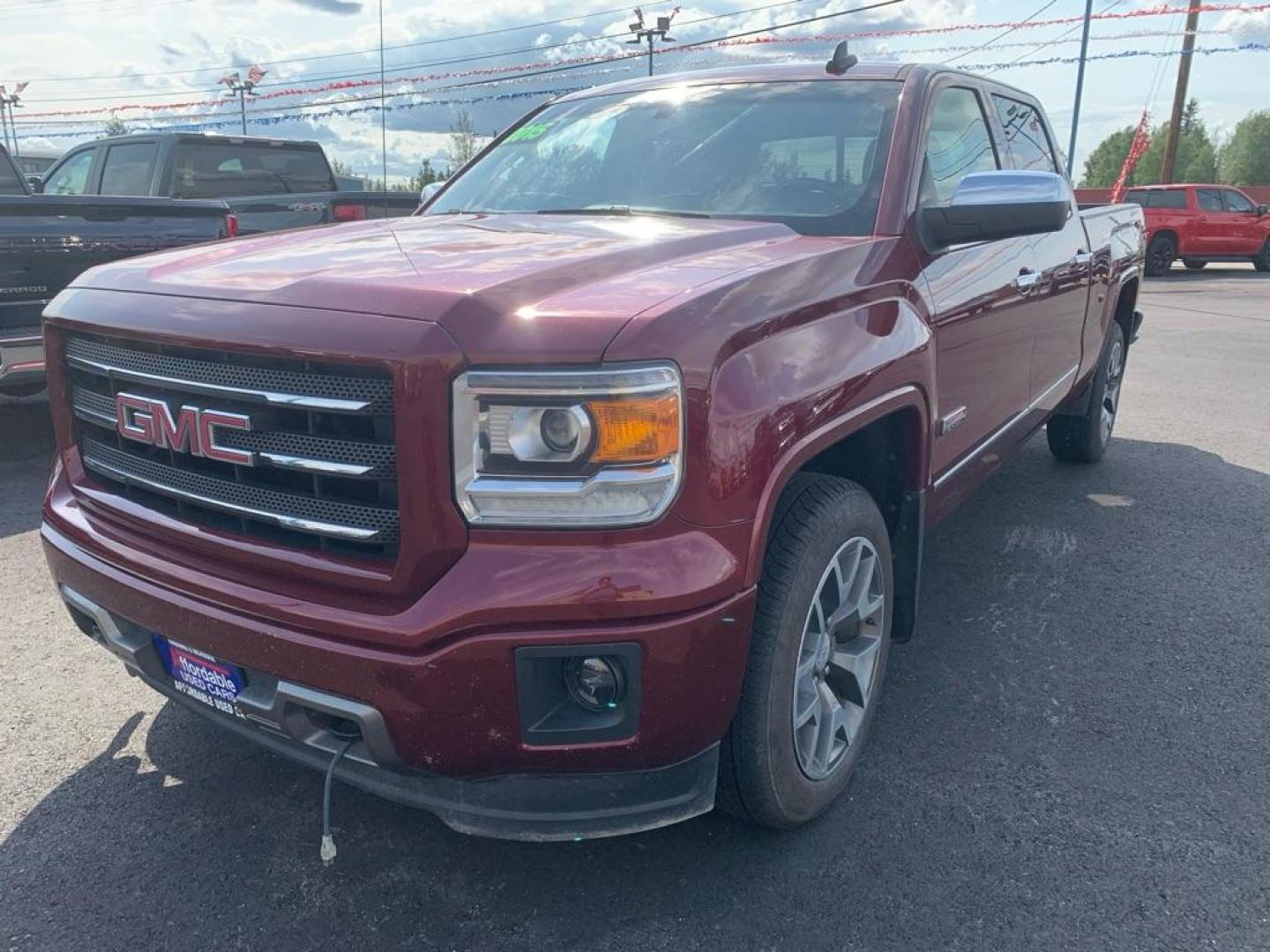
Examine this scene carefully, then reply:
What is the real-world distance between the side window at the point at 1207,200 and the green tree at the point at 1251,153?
7612cm

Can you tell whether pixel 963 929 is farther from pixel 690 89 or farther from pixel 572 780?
pixel 690 89

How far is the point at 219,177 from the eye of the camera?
9.42 metres

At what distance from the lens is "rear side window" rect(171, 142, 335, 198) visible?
907 centimetres

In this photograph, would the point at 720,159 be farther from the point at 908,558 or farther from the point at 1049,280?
the point at 1049,280

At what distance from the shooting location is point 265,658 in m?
1.99

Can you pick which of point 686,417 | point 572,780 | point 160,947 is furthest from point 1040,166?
point 160,947

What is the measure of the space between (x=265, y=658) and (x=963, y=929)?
156cm

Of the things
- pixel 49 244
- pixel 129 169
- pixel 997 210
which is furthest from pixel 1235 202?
pixel 49 244

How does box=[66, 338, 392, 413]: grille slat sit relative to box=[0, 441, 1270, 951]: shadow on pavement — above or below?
above

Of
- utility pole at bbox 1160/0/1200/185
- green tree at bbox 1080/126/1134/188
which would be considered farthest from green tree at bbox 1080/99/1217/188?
utility pole at bbox 1160/0/1200/185

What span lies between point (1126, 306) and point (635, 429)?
504cm

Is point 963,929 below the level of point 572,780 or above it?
below

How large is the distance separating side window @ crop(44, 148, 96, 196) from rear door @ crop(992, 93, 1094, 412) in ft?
28.3

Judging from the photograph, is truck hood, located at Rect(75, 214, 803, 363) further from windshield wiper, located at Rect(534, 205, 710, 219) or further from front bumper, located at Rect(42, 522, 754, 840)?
front bumper, located at Rect(42, 522, 754, 840)
